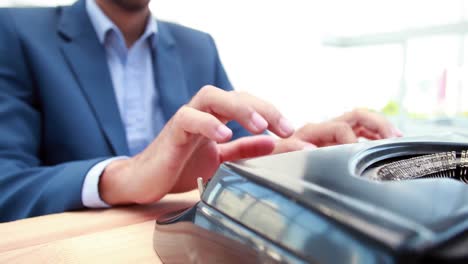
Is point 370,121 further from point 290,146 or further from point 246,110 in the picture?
point 246,110

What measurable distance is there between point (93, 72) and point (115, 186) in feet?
1.39

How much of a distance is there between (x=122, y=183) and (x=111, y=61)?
1.85ft

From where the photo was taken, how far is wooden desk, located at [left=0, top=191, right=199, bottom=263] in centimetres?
36

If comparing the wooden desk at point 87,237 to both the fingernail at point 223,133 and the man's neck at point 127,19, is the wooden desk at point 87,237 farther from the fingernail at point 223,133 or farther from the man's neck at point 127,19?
the man's neck at point 127,19

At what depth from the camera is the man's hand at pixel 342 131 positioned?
0.63m

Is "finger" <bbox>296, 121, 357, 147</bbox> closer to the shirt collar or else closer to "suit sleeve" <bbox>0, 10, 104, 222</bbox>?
"suit sleeve" <bbox>0, 10, 104, 222</bbox>

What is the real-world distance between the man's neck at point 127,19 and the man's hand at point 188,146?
1.97 feet

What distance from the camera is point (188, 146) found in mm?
486

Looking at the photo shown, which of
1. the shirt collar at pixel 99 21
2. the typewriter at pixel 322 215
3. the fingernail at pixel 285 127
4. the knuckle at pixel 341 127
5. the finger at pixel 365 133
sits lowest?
the finger at pixel 365 133

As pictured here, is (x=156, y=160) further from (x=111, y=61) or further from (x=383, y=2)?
(x=383, y=2)

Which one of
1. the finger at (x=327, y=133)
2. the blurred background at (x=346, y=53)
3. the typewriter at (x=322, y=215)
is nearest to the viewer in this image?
the typewriter at (x=322, y=215)

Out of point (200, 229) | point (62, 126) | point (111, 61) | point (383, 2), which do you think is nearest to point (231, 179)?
point (200, 229)

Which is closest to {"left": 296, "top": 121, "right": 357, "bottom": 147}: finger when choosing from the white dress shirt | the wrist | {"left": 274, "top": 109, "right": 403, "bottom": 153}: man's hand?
{"left": 274, "top": 109, "right": 403, "bottom": 153}: man's hand

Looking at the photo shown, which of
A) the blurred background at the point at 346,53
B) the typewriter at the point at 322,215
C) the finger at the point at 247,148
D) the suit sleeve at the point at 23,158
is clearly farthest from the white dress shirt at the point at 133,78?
the blurred background at the point at 346,53
